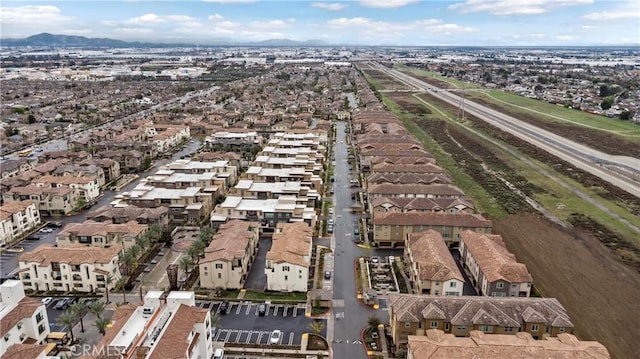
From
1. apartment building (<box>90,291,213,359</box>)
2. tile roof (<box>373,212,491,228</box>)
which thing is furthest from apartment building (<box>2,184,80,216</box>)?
tile roof (<box>373,212,491,228</box>)

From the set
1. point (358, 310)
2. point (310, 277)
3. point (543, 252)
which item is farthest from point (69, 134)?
point (543, 252)

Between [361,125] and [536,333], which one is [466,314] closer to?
[536,333]

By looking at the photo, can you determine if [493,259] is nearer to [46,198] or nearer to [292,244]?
[292,244]

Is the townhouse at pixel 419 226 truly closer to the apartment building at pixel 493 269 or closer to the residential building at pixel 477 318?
the apartment building at pixel 493 269

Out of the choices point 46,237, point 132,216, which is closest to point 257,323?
point 132,216

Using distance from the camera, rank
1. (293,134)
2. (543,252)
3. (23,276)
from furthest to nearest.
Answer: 1. (293,134)
2. (543,252)
3. (23,276)

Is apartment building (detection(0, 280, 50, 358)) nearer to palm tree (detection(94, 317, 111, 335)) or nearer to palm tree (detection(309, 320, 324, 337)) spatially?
palm tree (detection(94, 317, 111, 335))

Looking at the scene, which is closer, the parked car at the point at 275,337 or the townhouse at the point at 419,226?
the parked car at the point at 275,337

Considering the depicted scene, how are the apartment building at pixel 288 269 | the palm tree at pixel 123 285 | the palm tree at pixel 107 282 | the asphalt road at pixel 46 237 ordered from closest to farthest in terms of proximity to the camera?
the palm tree at pixel 123 285
the palm tree at pixel 107 282
the apartment building at pixel 288 269
the asphalt road at pixel 46 237

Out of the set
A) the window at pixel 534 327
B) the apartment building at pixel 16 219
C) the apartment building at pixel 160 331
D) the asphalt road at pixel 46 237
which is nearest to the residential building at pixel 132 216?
the asphalt road at pixel 46 237
